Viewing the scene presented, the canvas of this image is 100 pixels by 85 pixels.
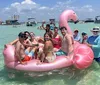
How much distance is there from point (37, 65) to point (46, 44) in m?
0.53

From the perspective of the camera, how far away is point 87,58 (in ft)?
16.8

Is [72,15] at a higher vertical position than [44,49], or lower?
higher

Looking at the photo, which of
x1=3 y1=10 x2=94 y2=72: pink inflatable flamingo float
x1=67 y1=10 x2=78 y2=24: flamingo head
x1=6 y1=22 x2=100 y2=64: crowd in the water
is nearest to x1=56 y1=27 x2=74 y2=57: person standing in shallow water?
x1=6 y1=22 x2=100 y2=64: crowd in the water

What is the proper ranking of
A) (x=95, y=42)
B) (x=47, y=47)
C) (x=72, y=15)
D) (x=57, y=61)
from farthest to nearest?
(x=72, y=15) → (x=95, y=42) → (x=47, y=47) → (x=57, y=61)

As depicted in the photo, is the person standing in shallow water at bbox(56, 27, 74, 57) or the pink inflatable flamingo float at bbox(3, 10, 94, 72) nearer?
the pink inflatable flamingo float at bbox(3, 10, 94, 72)

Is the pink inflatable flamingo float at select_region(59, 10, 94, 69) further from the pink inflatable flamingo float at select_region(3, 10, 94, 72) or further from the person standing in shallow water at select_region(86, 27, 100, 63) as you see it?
the person standing in shallow water at select_region(86, 27, 100, 63)

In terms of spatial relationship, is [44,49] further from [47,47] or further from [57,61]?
[57,61]

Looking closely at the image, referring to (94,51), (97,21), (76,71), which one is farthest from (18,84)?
(97,21)

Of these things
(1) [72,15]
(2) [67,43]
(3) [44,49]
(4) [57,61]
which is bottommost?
(4) [57,61]

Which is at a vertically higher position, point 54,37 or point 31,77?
point 54,37

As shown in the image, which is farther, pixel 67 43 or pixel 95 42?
pixel 95 42

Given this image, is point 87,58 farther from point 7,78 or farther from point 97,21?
point 97,21

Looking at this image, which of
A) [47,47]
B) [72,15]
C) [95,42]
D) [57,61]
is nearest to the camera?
[57,61]

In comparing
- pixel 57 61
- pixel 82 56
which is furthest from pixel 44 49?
pixel 82 56
